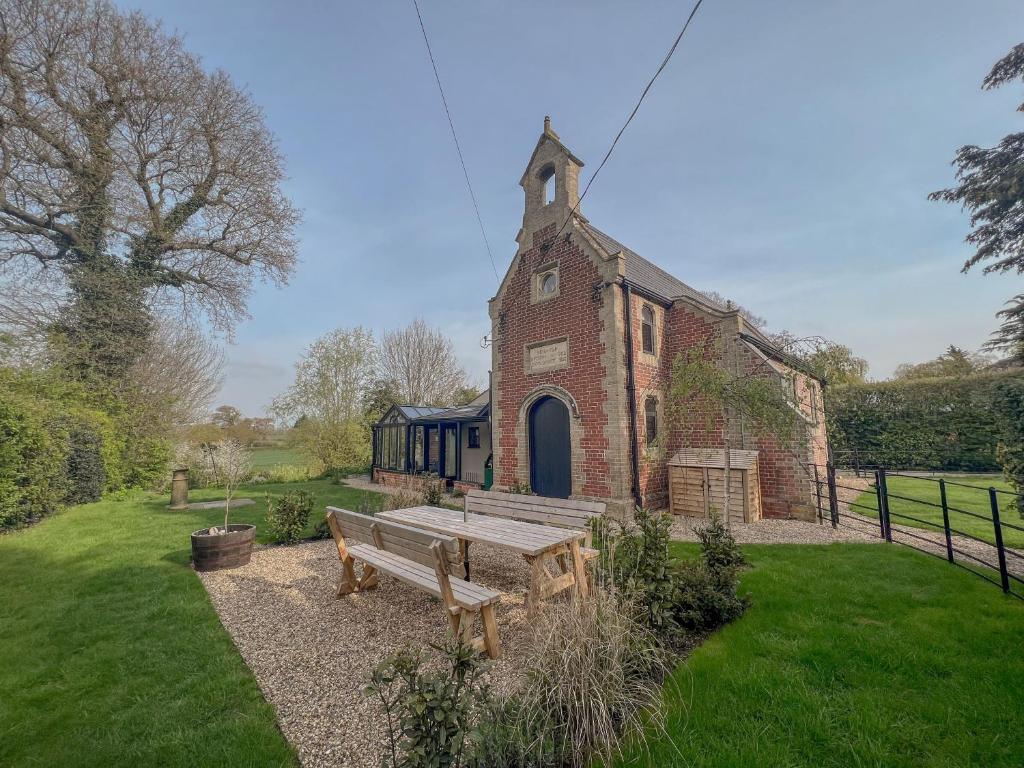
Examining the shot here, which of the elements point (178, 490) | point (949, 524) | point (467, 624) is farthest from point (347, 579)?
point (178, 490)

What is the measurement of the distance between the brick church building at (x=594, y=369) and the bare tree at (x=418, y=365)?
59.2ft

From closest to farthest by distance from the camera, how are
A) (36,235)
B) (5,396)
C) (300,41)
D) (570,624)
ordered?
1. (570,624)
2. (300,41)
3. (5,396)
4. (36,235)

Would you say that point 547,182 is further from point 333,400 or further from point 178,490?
point 333,400

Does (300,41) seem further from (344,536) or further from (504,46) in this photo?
(344,536)

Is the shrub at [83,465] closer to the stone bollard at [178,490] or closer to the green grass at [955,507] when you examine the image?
the stone bollard at [178,490]

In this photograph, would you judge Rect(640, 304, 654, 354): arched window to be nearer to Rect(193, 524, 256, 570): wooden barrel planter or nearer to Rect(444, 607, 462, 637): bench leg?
Rect(444, 607, 462, 637): bench leg

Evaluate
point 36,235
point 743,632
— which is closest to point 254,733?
point 743,632

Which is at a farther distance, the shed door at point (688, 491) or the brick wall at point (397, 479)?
the brick wall at point (397, 479)

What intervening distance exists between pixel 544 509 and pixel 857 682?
3.52 meters

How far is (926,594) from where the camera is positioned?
15.2ft

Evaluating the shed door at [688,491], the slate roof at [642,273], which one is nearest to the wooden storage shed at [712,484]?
the shed door at [688,491]

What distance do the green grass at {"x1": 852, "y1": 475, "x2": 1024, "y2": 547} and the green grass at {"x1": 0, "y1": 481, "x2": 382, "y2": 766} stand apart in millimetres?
7578

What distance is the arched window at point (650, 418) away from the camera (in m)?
10.7

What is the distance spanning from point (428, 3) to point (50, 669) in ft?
28.4
